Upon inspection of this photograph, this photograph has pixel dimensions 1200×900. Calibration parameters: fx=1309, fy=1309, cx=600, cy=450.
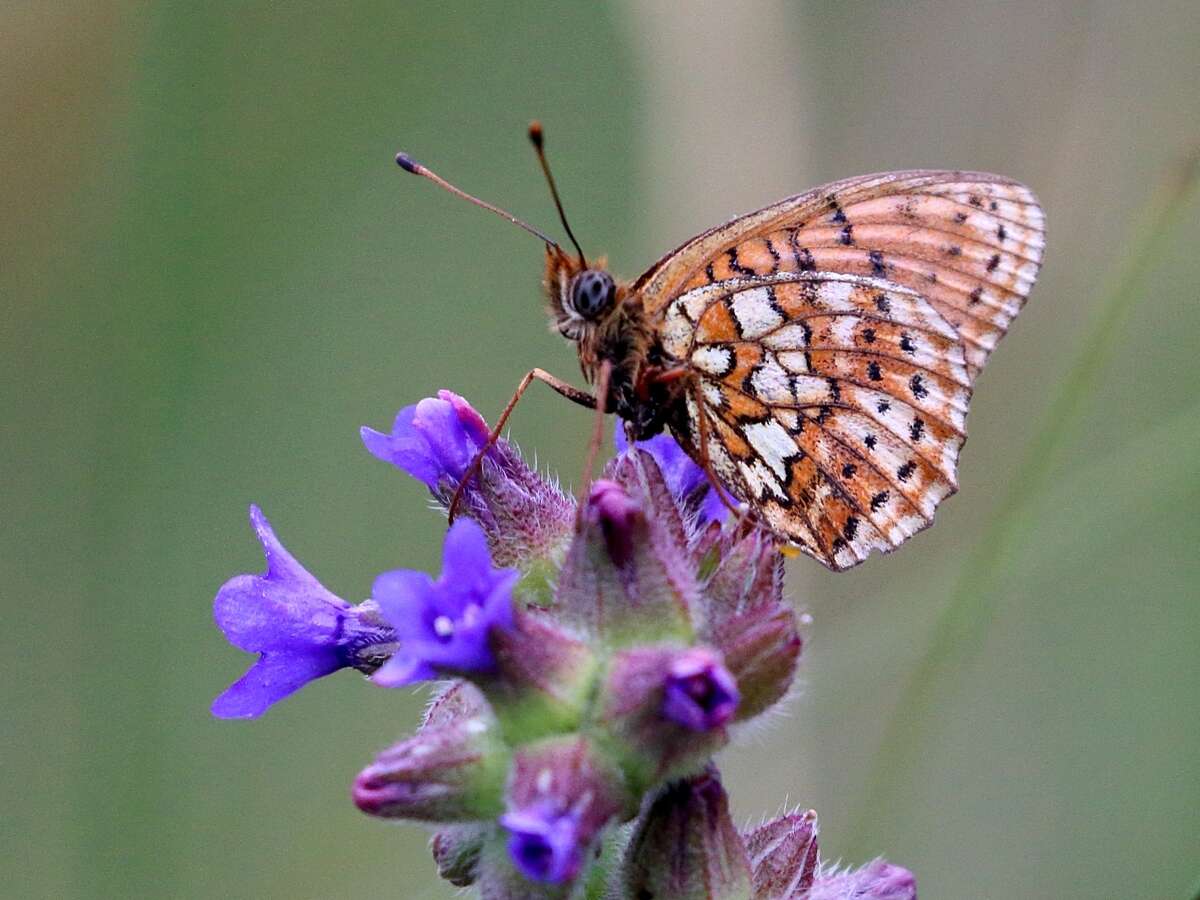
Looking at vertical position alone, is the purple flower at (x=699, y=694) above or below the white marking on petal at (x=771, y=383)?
below

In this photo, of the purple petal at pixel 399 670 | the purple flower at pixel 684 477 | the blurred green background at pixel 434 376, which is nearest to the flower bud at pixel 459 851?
the purple petal at pixel 399 670

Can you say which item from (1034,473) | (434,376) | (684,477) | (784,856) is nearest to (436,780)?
(784,856)

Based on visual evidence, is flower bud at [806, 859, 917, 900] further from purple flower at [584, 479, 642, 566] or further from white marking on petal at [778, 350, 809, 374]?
white marking on petal at [778, 350, 809, 374]

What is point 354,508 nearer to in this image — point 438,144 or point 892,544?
point 438,144

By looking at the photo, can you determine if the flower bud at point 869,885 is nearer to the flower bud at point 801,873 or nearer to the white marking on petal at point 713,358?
the flower bud at point 801,873

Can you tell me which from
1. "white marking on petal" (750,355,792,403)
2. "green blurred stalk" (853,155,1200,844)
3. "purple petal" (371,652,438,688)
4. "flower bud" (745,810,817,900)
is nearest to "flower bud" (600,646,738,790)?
"purple petal" (371,652,438,688)

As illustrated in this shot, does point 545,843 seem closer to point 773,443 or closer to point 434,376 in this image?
point 773,443
